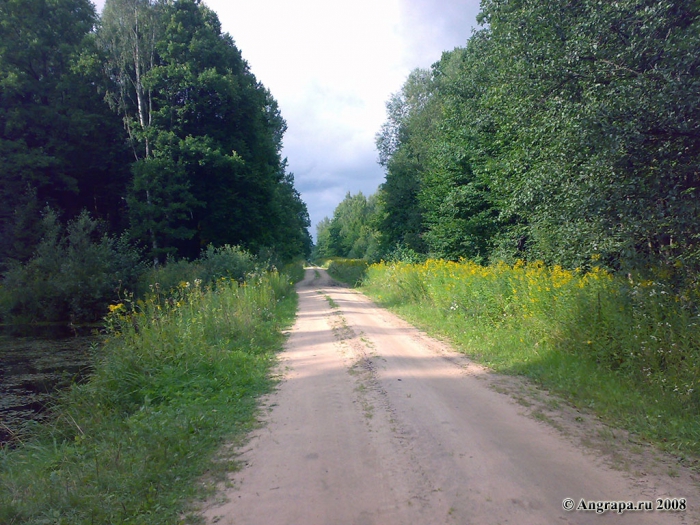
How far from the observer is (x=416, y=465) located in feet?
15.5

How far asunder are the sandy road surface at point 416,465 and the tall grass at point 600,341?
1.18 m

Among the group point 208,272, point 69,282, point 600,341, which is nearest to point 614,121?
point 600,341

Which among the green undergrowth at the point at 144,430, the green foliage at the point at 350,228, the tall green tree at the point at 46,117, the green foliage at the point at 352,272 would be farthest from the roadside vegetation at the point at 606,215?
the green foliage at the point at 350,228

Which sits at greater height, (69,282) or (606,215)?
(606,215)

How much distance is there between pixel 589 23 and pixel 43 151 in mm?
28899

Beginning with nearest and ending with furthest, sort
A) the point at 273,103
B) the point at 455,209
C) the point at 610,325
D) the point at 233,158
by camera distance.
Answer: the point at 610,325
the point at 455,209
the point at 233,158
the point at 273,103

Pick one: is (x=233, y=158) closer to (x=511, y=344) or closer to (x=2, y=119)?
(x=2, y=119)

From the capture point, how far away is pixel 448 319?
14312mm

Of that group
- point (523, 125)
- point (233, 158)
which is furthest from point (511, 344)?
point (233, 158)

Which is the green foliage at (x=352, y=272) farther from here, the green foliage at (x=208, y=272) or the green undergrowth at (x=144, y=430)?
the green undergrowth at (x=144, y=430)

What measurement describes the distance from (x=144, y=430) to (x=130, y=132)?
2914cm

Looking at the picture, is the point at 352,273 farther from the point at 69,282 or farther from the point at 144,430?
the point at 144,430

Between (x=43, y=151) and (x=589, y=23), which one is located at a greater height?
(x=43, y=151)

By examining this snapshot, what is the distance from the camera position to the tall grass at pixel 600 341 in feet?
20.6
